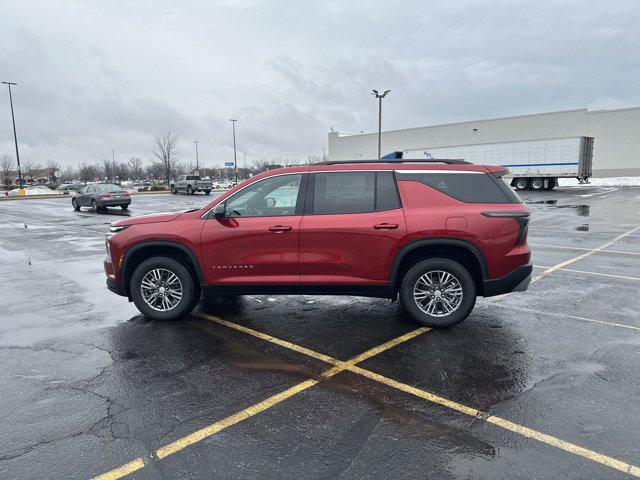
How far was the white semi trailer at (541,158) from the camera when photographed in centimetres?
3488

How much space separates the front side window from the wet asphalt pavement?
137 cm

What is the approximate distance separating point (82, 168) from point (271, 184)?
135505mm

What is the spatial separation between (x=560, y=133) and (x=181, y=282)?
58.1 metres

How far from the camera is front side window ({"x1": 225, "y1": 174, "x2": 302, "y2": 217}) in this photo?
17.7 feet

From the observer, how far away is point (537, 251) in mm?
10297

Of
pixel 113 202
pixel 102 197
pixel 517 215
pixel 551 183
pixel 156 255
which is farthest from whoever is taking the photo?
pixel 551 183

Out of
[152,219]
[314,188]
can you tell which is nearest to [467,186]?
[314,188]

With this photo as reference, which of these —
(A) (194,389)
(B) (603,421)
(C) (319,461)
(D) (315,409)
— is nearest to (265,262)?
(A) (194,389)

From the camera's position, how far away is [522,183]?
37938 mm

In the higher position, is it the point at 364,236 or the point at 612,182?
the point at 364,236

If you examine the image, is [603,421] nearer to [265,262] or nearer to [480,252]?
[480,252]

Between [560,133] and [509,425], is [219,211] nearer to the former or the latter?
[509,425]

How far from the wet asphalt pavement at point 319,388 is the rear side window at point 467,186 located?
4.96 ft

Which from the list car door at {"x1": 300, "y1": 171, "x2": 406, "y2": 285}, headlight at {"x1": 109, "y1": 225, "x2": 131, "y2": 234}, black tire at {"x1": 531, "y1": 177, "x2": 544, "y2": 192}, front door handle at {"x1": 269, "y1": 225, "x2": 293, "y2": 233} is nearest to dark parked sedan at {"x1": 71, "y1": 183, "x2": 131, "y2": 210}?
headlight at {"x1": 109, "y1": 225, "x2": 131, "y2": 234}
